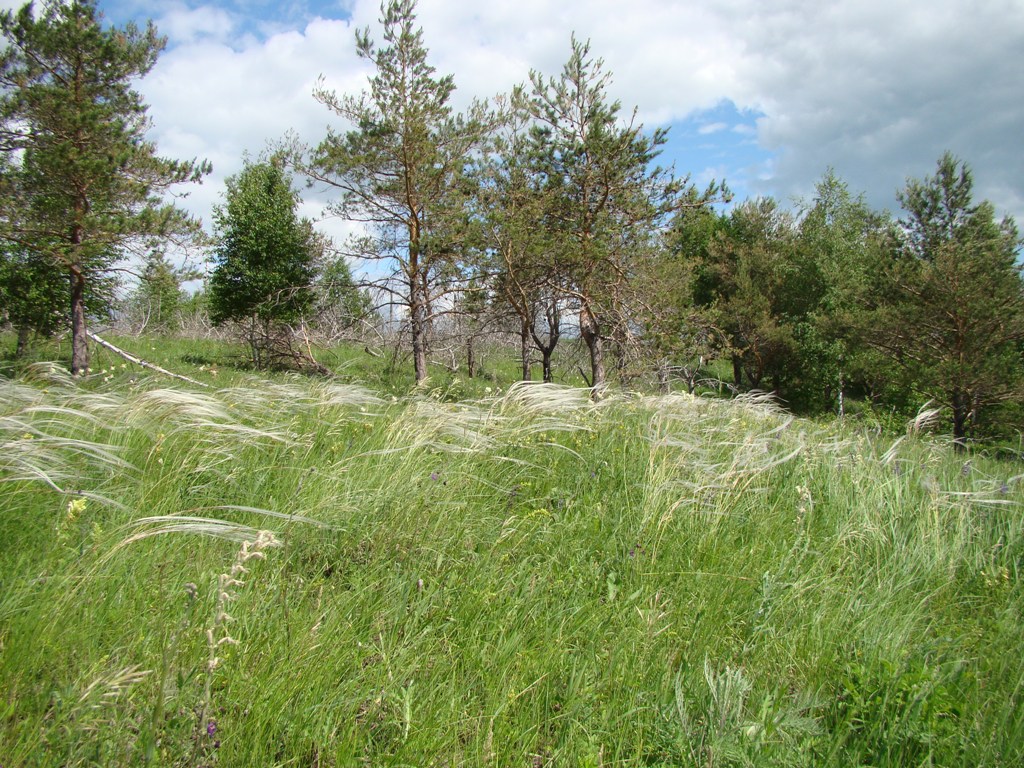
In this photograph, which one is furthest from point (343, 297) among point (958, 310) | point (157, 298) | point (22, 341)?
point (958, 310)

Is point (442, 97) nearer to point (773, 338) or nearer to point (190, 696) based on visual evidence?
point (190, 696)

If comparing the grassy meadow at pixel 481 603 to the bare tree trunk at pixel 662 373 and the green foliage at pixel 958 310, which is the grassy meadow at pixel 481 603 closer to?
the bare tree trunk at pixel 662 373

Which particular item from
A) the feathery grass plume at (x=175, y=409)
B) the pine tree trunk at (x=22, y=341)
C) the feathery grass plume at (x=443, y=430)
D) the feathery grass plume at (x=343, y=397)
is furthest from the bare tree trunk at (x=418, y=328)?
the feathery grass plume at (x=175, y=409)

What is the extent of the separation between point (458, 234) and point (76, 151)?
27.0ft

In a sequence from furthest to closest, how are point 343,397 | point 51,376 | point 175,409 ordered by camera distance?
point 51,376 < point 343,397 < point 175,409

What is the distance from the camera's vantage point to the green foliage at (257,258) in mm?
20141

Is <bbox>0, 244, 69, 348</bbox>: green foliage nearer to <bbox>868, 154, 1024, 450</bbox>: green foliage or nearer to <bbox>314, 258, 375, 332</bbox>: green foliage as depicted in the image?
<bbox>314, 258, 375, 332</bbox>: green foliage

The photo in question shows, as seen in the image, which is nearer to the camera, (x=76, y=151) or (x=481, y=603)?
(x=481, y=603)

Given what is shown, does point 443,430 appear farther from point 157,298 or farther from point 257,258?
point 157,298

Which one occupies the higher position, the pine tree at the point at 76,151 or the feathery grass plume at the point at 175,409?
the pine tree at the point at 76,151

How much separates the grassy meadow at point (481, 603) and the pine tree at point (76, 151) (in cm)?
1120

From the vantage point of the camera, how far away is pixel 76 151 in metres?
11.6

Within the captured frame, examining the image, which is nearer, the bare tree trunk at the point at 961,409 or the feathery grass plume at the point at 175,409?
the feathery grass plume at the point at 175,409

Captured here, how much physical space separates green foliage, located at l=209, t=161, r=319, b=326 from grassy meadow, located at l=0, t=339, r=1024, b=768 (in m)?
17.9
